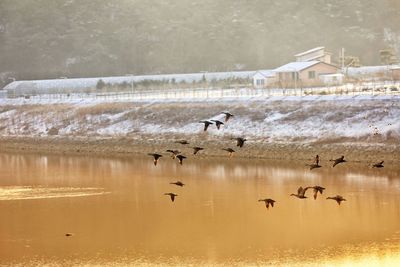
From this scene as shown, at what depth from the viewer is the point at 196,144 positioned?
68.9 m

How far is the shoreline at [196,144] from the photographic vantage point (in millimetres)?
59625

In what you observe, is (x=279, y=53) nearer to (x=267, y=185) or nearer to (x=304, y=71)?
(x=304, y=71)

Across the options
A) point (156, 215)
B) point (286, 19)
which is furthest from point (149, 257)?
point (286, 19)

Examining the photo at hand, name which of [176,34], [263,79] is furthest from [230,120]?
[176,34]

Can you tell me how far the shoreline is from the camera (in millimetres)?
59625

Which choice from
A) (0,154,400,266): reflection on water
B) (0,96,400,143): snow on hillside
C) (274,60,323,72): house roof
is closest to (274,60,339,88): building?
(274,60,323,72): house roof

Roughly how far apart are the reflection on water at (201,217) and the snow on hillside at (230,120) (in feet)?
21.9

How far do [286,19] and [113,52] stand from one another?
2908cm

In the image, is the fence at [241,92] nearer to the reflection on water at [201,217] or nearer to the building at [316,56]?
the building at [316,56]

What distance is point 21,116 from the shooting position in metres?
88.9

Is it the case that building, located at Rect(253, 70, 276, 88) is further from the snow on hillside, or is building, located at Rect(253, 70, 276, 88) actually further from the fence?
the snow on hillside

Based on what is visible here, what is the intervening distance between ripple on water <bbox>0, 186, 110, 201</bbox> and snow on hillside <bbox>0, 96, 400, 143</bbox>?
18585mm

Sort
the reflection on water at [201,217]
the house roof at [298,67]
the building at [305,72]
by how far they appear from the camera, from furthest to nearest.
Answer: the house roof at [298,67]
the building at [305,72]
the reflection on water at [201,217]

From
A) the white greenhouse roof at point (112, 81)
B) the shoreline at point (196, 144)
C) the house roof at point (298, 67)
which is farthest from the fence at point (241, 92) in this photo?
the white greenhouse roof at point (112, 81)
